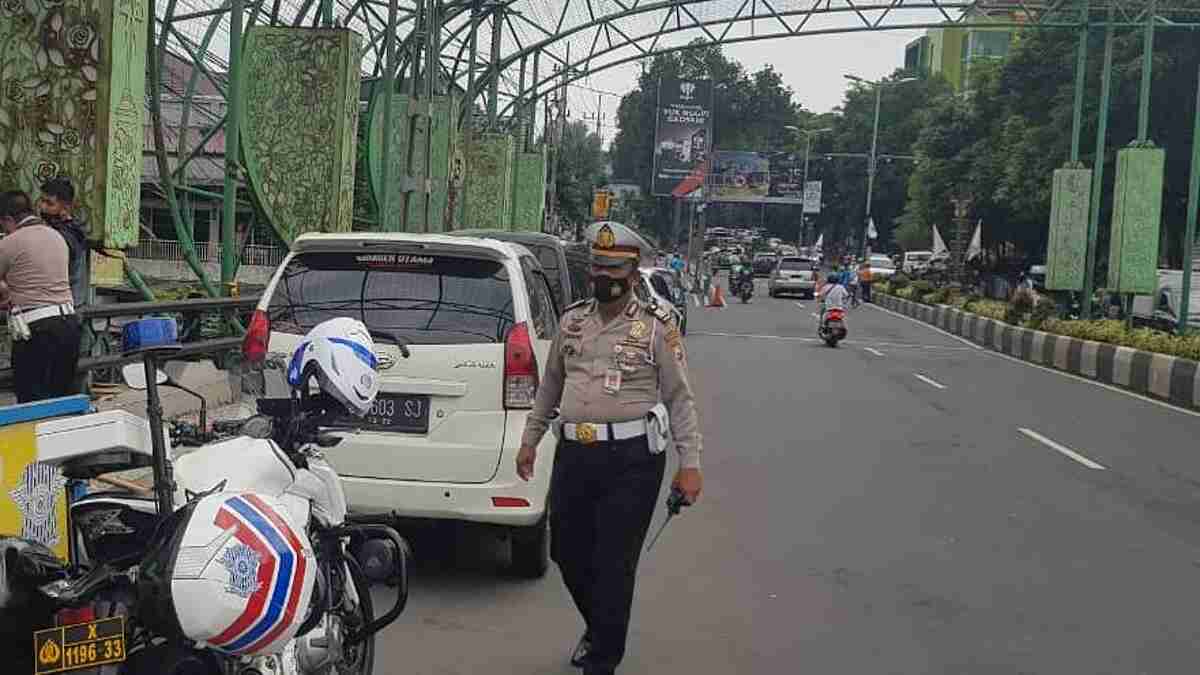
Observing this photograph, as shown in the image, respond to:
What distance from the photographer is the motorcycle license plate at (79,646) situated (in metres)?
2.96

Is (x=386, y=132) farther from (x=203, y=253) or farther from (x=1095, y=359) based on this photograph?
(x=203, y=253)

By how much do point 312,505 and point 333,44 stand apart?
12.1 meters

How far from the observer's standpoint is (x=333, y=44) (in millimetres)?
15219

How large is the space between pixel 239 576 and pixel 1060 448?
10755 mm

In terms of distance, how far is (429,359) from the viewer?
625 centimetres

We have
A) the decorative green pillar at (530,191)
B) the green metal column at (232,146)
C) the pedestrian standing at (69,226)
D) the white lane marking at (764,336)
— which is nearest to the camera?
the pedestrian standing at (69,226)

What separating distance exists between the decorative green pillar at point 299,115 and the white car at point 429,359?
898 cm

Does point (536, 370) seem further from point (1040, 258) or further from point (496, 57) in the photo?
point (1040, 258)

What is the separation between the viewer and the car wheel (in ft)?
21.9

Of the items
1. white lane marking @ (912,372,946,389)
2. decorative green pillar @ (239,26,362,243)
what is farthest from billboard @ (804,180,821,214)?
decorative green pillar @ (239,26,362,243)

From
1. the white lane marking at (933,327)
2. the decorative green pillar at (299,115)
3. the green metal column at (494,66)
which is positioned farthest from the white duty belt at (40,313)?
the white lane marking at (933,327)

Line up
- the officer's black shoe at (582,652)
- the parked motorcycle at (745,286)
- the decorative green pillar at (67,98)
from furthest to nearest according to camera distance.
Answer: the parked motorcycle at (745,286), the decorative green pillar at (67,98), the officer's black shoe at (582,652)

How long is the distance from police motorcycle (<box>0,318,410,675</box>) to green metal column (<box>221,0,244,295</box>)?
9677mm

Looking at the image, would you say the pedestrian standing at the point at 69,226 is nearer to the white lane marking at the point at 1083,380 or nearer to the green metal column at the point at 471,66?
the white lane marking at the point at 1083,380
